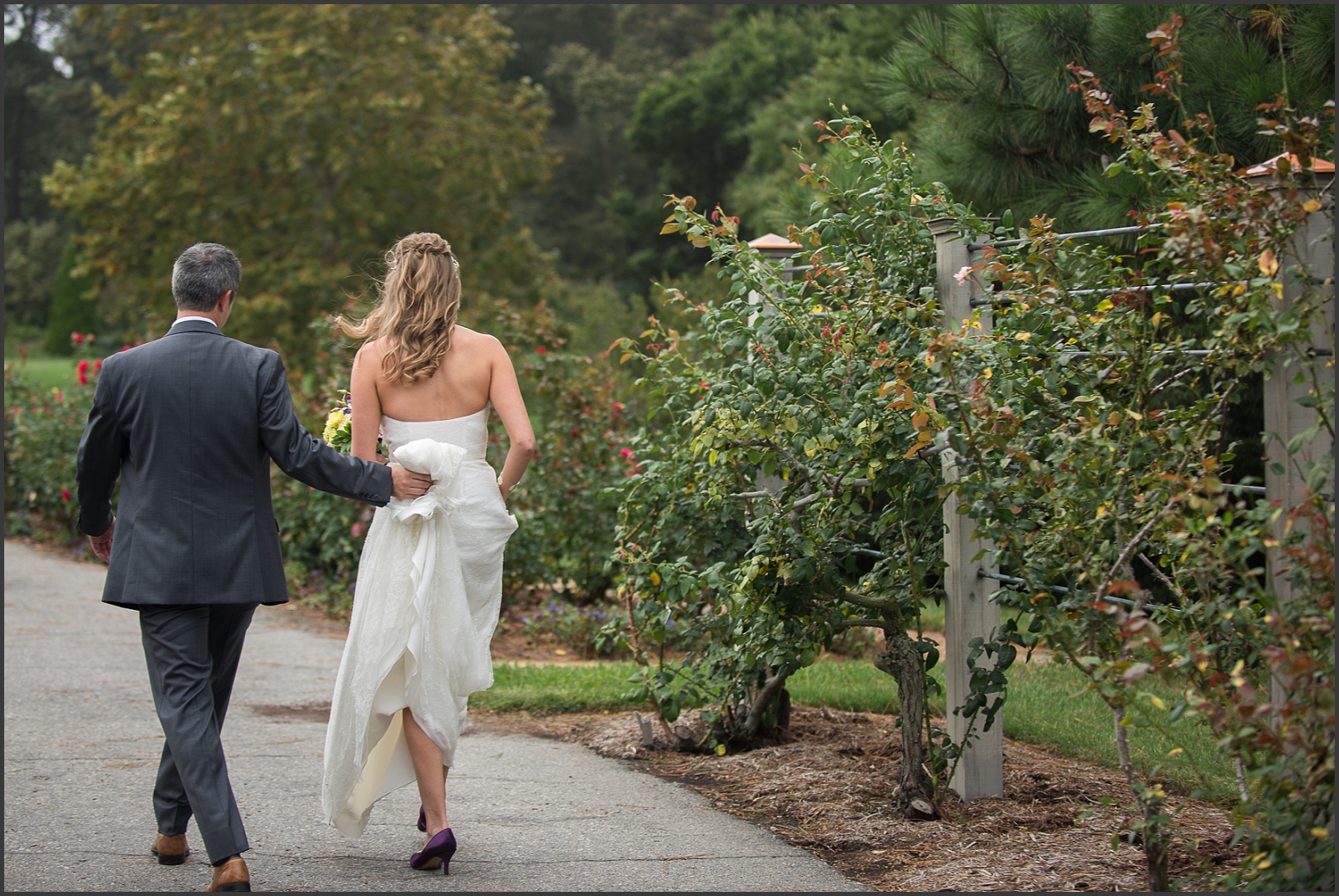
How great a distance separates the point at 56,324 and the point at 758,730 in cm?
3987

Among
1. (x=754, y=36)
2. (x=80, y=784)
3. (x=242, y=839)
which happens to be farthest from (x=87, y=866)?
(x=754, y=36)

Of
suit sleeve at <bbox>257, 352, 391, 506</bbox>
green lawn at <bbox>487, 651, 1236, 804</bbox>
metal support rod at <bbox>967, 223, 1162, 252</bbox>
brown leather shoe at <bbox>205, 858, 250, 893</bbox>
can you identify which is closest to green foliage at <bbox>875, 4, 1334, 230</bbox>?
metal support rod at <bbox>967, 223, 1162, 252</bbox>

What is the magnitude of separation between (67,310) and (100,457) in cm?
4032

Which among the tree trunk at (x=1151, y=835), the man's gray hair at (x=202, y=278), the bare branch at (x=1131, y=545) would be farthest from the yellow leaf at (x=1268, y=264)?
the man's gray hair at (x=202, y=278)

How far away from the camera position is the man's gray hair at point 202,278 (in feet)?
11.5

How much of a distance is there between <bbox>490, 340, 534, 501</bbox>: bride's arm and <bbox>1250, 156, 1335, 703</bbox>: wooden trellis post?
2126mm

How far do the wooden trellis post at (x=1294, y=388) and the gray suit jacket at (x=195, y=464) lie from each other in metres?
2.50

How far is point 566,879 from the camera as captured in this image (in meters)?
3.43

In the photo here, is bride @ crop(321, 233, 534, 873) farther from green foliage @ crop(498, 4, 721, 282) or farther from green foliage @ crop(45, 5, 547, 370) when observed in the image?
green foliage @ crop(498, 4, 721, 282)

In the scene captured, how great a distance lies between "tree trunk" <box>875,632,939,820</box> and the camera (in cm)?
398

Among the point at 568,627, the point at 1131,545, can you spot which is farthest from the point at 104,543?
the point at 568,627

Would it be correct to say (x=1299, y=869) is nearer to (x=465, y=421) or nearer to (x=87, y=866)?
(x=465, y=421)

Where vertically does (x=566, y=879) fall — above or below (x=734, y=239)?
below

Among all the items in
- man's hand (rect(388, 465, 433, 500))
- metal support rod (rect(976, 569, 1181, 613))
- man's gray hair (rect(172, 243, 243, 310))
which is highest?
man's gray hair (rect(172, 243, 243, 310))
